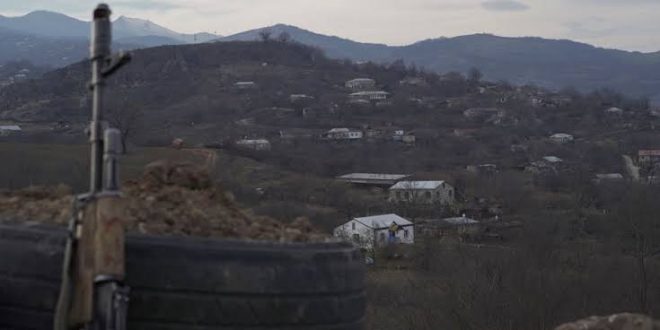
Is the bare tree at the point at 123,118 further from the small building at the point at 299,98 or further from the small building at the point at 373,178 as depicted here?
the small building at the point at 299,98

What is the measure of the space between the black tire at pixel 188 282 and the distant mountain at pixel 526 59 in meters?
122

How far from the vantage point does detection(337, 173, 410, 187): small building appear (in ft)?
156

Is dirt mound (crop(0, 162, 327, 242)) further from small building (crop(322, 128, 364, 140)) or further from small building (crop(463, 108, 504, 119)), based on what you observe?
small building (crop(463, 108, 504, 119))

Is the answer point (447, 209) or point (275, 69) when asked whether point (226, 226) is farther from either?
point (275, 69)

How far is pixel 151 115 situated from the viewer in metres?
59.8

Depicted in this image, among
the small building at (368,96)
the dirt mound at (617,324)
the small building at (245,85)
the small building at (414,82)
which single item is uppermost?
the dirt mound at (617,324)

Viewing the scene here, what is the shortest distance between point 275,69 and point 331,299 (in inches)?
3355

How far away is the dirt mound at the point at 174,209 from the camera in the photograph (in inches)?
130

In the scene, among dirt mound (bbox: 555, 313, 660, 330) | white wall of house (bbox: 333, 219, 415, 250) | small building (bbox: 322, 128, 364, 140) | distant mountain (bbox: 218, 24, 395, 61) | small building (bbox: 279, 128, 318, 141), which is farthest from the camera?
distant mountain (bbox: 218, 24, 395, 61)

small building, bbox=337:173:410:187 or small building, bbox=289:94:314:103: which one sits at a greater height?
small building, bbox=289:94:314:103

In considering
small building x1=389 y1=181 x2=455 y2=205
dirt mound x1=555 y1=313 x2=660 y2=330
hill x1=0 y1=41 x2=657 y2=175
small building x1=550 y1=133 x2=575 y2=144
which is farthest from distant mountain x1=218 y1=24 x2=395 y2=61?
dirt mound x1=555 y1=313 x2=660 y2=330

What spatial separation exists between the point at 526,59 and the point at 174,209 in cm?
16027

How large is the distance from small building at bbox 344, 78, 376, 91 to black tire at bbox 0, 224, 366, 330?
82404mm

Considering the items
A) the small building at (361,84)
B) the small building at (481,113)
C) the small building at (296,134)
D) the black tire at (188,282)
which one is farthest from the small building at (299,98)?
the black tire at (188,282)
